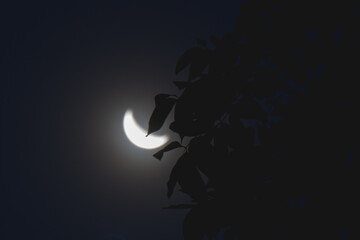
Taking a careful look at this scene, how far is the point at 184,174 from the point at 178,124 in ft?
0.41

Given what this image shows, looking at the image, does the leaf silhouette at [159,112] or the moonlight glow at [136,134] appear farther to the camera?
the moonlight glow at [136,134]

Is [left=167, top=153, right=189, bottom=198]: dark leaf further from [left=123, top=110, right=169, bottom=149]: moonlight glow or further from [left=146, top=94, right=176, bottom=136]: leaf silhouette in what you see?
[left=123, top=110, right=169, bottom=149]: moonlight glow

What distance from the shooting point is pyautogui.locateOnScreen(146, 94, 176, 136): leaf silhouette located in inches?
24.8

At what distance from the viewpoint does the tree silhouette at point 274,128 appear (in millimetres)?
668

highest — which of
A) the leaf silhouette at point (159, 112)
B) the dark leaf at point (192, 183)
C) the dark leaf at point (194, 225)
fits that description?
the leaf silhouette at point (159, 112)

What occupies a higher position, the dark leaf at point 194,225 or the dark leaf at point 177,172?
the dark leaf at point 177,172

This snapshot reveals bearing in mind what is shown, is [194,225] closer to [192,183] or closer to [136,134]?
[192,183]

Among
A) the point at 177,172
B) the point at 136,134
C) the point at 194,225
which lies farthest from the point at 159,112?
the point at 136,134

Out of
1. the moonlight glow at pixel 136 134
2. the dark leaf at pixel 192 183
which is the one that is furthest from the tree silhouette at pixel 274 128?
the moonlight glow at pixel 136 134

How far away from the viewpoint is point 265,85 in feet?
2.92

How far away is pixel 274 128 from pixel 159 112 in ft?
1.45

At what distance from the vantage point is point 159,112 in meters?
0.63

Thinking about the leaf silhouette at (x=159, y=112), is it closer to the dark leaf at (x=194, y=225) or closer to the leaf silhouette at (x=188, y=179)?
the leaf silhouette at (x=188, y=179)

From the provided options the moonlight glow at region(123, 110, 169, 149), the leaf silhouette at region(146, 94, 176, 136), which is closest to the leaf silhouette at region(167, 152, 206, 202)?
the leaf silhouette at region(146, 94, 176, 136)
